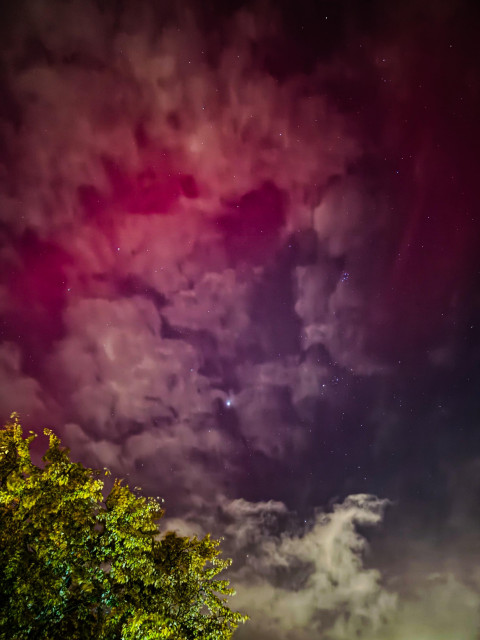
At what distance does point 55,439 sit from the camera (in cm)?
1944

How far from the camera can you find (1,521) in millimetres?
16922

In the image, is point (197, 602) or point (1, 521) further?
point (197, 602)

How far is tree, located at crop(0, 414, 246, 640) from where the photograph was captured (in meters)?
15.9

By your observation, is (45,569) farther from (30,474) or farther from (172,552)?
(172,552)

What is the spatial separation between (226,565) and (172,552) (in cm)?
350

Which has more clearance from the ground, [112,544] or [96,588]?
[112,544]

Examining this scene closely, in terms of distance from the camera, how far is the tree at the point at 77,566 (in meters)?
15.9

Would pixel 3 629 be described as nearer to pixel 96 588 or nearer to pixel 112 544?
pixel 96 588

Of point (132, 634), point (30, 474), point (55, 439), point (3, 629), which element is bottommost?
point (3, 629)

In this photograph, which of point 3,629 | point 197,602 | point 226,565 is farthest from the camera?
point 226,565

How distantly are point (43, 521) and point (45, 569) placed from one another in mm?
2005

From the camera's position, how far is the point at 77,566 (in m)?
17.3

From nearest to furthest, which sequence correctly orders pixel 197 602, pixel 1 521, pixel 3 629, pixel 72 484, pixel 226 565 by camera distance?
pixel 3 629
pixel 1 521
pixel 72 484
pixel 197 602
pixel 226 565

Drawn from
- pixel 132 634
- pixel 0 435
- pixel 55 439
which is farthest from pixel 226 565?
pixel 0 435
